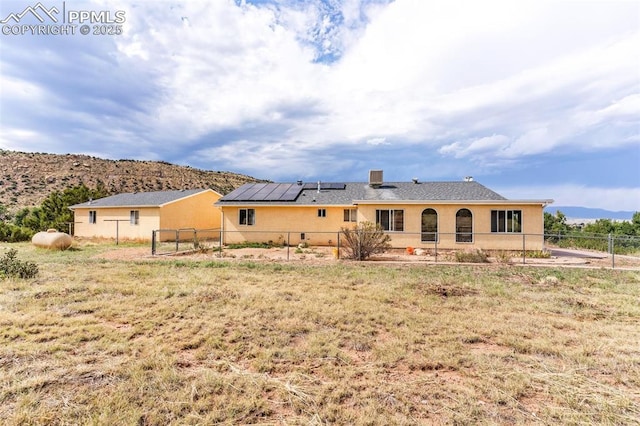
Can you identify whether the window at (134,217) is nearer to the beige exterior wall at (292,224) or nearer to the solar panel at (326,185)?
the beige exterior wall at (292,224)

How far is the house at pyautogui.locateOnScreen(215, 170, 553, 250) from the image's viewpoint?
1545 cm

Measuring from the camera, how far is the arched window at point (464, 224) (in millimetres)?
15906

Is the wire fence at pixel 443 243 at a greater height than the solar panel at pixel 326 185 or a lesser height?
lesser

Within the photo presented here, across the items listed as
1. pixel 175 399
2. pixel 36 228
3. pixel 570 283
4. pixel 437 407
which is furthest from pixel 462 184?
pixel 36 228

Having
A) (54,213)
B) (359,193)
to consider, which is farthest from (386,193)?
(54,213)

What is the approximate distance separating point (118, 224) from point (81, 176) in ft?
111

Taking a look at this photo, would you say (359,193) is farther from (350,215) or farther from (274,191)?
(274,191)

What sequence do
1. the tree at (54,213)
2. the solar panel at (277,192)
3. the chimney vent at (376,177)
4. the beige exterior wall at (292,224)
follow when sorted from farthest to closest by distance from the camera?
the tree at (54,213) → the chimney vent at (376,177) → the solar panel at (277,192) → the beige exterior wall at (292,224)

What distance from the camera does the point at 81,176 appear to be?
156 feet

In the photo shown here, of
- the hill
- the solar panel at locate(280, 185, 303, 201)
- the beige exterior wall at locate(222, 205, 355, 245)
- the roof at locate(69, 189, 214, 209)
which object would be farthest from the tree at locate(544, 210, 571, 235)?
the hill

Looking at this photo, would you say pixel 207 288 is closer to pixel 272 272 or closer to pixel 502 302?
pixel 272 272

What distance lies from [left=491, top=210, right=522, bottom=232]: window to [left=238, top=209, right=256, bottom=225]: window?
13713 millimetres

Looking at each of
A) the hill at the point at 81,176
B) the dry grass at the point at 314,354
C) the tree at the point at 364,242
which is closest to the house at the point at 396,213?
the tree at the point at 364,242

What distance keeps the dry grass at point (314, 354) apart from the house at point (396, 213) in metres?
6.50
